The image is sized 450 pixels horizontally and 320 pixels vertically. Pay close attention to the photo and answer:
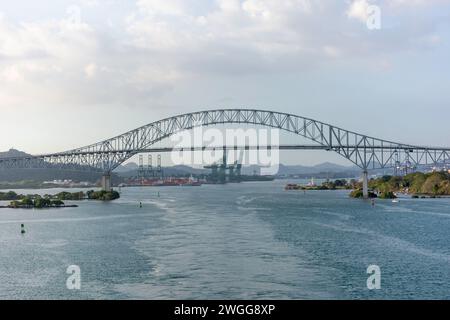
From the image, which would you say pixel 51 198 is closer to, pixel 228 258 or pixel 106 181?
pixel 106 181

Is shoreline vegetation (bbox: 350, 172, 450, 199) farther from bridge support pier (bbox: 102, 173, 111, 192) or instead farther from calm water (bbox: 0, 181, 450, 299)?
calm water (bbox: 0, 181, 450, 299)

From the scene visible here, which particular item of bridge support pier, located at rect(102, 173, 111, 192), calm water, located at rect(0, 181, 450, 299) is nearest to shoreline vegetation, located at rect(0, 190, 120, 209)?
bridge support pier, located at rect(102, 173, 111, 192)

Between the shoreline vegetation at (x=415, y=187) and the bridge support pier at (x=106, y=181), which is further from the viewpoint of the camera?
the bridge support pier at (x=106, y=181)

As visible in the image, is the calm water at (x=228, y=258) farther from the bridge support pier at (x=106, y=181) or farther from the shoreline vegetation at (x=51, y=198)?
the bridge support pier at (x=106, y=181)

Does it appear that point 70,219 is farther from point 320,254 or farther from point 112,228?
point 320,254

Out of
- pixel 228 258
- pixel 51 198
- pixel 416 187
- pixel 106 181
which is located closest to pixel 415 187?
pixel 416 187

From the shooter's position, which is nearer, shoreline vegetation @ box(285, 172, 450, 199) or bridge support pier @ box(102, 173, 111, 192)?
shoreline vegetation @ box(285, 172, 450, 199)

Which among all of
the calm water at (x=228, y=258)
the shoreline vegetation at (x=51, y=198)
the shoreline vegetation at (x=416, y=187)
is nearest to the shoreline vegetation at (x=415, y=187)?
the shoreline vegetation at (x=416, y=187)
